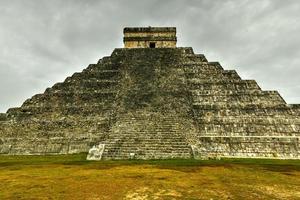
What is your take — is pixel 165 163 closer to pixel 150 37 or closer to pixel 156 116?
pixel 156 116

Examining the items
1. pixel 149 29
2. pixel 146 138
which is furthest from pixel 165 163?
pixel 149 29

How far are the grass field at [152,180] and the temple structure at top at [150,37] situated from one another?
62.2 feet

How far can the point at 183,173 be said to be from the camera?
13953mm

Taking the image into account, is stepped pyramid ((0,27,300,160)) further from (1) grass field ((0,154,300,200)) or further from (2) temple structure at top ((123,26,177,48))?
(2) temple structure at top ((123,26,177,48))

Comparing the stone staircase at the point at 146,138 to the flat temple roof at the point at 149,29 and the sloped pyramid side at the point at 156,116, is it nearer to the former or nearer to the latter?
the sloped pyramid side at the point at 156,116

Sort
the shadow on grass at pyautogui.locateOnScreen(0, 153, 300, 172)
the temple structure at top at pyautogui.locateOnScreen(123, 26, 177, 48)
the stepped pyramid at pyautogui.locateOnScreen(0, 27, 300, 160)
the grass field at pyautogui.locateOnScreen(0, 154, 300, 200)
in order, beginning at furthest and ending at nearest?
the temple structure at top at pyautogui.locateOnScreen(123, 26, 177, 48) → the stepped pyramid at pyautogui.locateOnScreen(0, 27, 300, 160) → the shadow on grass at pyautogui.locateOnScreen(0, 153, 300, 172) → the grass field at pyautogui.locateOnScreen(0, 154, 300, 200)

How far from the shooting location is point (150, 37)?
34.5 metres

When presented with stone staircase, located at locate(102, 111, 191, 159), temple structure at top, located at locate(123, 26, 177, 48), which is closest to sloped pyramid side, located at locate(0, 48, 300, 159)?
stone staircase, located at locate(102, 111, 191, 159)

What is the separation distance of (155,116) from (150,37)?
44.8 feet

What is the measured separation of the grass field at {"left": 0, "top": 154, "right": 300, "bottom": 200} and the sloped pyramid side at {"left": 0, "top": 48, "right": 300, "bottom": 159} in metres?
3.25

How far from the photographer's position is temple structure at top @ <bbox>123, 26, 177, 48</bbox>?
34500mm

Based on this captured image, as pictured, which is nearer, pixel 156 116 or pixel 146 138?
pixel 146 138

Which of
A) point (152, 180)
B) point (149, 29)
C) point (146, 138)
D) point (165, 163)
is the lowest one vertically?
point (152, 180)

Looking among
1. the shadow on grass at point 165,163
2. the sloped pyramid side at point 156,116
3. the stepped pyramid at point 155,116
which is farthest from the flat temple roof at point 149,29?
the shadow on grass at point 165,163
